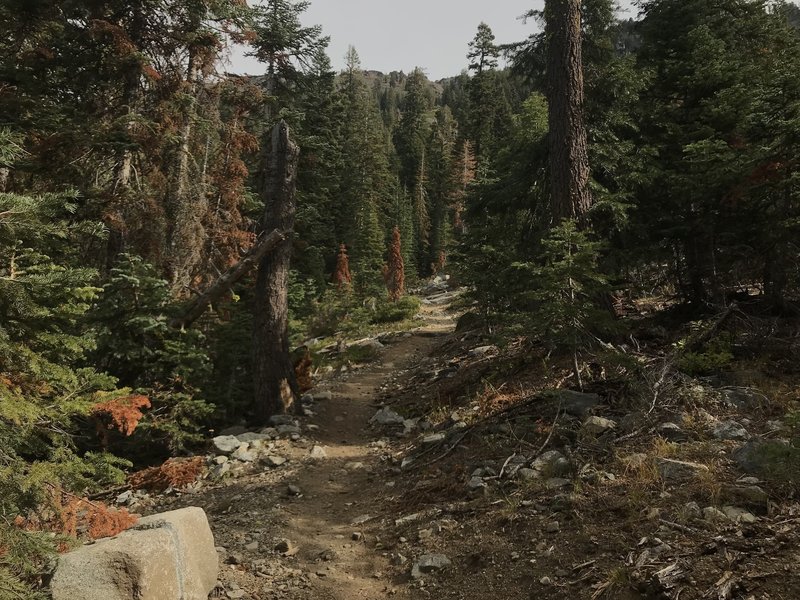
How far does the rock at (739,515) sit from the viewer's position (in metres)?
3.91

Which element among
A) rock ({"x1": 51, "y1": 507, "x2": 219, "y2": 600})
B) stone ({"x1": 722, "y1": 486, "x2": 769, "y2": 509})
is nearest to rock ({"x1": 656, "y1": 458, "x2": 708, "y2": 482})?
stone ({"x1": 722, "y1": 486, "x2": 769, "y2": 509})

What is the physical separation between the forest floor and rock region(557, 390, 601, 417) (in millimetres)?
27

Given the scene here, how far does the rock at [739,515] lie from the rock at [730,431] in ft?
4.91

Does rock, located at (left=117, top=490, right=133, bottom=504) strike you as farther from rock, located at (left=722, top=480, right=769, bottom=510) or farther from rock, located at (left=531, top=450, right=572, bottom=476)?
rock, located at (left=722, top=480, right=769, bottom=510)

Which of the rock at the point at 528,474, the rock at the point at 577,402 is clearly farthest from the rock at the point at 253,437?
the rock at the point at 577,402

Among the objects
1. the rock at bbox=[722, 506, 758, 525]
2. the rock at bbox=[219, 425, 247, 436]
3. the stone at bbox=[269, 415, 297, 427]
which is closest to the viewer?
the rock at bbox=[722, 506, 758, 525]

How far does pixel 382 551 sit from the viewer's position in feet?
18.3

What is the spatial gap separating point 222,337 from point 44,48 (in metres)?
6.83

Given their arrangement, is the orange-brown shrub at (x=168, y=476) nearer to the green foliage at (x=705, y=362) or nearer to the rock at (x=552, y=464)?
the rock at (x=552, y=464)

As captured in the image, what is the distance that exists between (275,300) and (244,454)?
11.3 ft

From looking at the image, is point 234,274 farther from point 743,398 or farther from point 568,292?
point 743,398

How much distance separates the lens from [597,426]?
6.24m

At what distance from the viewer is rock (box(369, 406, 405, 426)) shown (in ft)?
34.1

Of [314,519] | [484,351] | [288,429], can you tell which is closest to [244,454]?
[288,429]
